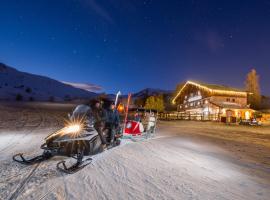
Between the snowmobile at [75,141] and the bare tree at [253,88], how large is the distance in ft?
168

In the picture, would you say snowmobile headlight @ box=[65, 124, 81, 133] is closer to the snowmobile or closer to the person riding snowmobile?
the snowmobile

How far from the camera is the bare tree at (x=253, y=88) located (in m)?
49.7

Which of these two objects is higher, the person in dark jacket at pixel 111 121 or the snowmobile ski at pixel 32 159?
the person in dark jacket at pixel 111 121

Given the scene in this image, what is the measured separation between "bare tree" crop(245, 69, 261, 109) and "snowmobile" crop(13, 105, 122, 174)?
168 feet

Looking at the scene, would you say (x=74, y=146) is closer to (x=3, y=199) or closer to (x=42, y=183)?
(x=42, y=183)

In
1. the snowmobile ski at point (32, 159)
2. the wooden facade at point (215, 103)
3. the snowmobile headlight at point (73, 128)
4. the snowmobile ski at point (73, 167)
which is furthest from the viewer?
the wooden facade at point (215, 103)

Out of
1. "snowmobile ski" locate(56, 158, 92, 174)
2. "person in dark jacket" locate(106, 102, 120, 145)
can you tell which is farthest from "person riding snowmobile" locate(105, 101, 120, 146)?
"snowmobile ski" locate(56, 158, 92, 174)

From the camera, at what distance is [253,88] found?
2010 inches

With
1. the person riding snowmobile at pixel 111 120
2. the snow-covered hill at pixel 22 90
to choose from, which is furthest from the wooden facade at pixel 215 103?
the snow-covered hill at pixel 22 90

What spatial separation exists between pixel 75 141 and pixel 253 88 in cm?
5414

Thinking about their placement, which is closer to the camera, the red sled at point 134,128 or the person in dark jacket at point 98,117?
the person in dark jacket at point 98,117

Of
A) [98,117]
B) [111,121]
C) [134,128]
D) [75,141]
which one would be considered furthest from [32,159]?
[134,128]

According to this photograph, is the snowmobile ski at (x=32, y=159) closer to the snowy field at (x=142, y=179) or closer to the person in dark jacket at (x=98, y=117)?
the snowy field at (x=142, y=179)

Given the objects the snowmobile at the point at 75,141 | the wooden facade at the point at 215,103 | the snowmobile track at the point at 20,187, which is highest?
the wooden facade at the point at 215,103
